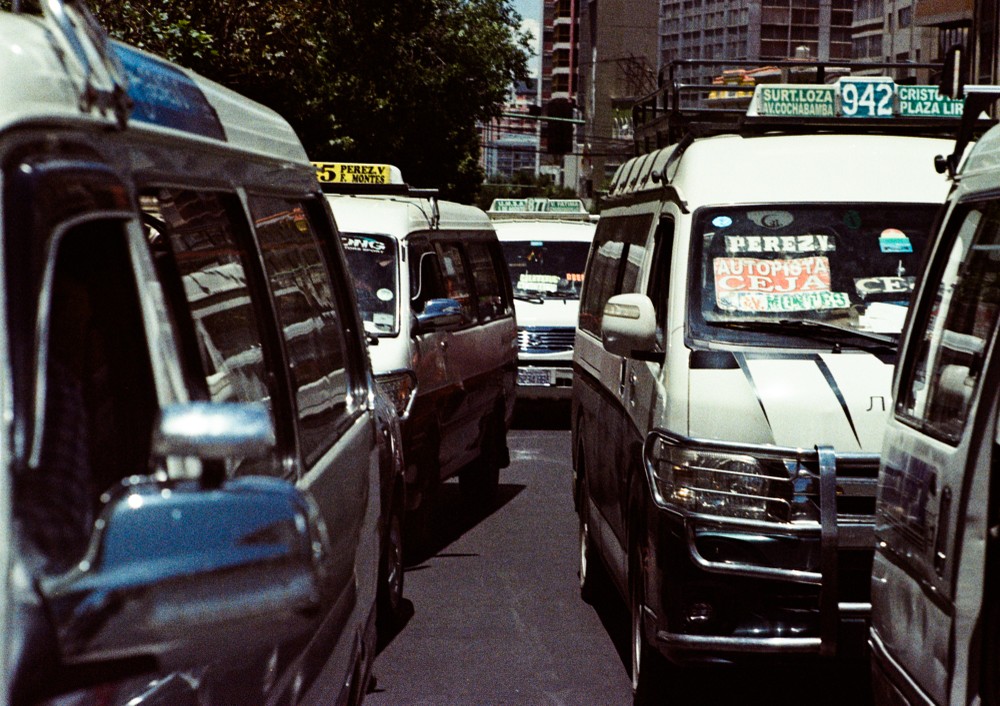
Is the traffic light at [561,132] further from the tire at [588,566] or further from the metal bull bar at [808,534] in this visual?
the metal bull bar at [808,534]

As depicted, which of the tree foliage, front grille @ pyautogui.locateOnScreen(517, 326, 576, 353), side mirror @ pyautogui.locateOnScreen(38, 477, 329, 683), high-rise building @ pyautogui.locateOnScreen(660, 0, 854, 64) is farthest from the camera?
high-rise building @ pyautogui.locateOnScreen(660, 0, 854, 64)

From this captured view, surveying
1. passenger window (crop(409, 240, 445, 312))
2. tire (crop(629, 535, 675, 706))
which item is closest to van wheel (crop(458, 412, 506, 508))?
passenger window (crop(409, 240, 445, 312))

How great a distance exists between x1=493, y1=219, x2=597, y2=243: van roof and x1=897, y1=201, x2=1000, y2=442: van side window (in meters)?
13.8

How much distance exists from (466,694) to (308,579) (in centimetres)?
488

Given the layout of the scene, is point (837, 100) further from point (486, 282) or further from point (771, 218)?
point (486, 282)

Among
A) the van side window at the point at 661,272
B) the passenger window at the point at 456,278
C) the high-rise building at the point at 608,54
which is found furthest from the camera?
the high-rise building at the point at 608,54

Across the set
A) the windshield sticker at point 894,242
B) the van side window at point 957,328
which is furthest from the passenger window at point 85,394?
the windshield sticker at point 894,242

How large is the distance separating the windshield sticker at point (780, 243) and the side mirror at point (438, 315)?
109 inches

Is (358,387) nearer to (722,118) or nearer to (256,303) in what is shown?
(256,303)

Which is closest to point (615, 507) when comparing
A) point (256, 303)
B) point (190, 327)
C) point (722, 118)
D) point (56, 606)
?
point (722, 118)

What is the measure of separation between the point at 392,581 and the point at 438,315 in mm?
1838

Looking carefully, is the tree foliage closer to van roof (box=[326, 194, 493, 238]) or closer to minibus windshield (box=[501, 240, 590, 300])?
van roof (box=[326, 194, 493, 238])

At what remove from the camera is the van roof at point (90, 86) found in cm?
198

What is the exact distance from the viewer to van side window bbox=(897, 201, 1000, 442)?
3865mm
